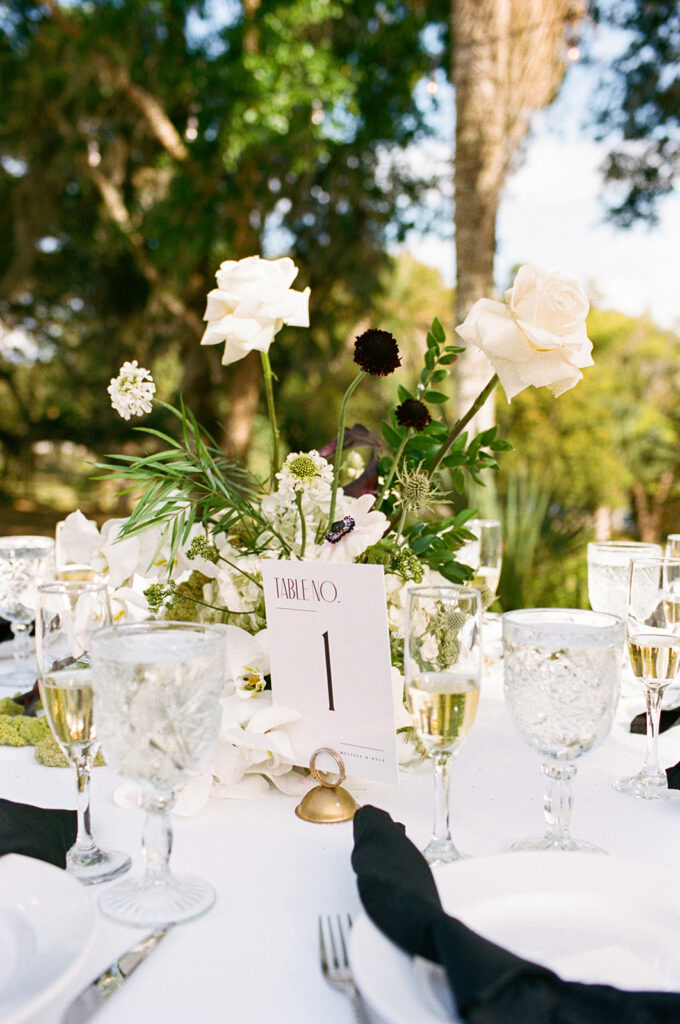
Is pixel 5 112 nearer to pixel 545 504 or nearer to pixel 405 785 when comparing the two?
pixel 545 504

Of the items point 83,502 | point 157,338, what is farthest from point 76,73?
point 83,502

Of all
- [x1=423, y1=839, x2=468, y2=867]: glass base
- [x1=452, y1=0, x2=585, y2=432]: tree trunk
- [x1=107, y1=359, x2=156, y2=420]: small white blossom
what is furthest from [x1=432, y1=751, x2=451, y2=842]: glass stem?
[x1=452, y1=0, x2=585, y2=432]: tree trunk

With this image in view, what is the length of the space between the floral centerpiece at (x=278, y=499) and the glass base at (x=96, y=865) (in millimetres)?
140

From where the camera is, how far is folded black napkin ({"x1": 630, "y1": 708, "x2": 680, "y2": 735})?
137 cm

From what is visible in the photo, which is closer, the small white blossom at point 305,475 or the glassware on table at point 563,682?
the glassware on table at point 563,682

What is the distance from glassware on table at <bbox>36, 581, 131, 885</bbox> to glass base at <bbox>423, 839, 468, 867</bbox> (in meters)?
0.31

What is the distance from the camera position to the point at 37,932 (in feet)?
2.20

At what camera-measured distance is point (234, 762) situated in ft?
3.42

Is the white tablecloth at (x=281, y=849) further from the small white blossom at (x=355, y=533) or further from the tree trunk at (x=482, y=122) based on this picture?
the tree trunk at (x=482, y=122)

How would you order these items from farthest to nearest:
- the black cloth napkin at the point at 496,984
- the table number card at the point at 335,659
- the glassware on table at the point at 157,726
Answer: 1. the table number card at the point at 335,659
2. the glassware on table at the point at 157,726
3. the black cloth napkin at the point at 496,984

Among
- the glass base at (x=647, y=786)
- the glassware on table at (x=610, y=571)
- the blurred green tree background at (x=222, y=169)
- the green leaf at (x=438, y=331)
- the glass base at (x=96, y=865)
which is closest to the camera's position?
the glass base at (x=96, y=865)

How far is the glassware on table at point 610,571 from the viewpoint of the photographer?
136cm

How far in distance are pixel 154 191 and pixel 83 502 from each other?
18.9 ft

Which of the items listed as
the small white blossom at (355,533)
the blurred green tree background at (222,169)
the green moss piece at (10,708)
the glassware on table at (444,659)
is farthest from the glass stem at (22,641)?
the blurred green tree background at (222,169)
